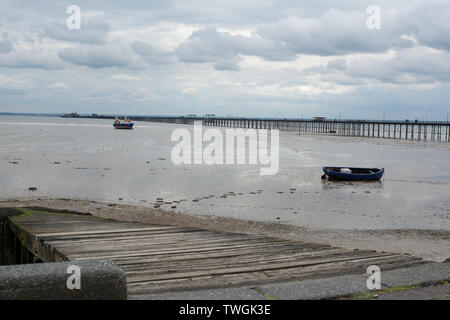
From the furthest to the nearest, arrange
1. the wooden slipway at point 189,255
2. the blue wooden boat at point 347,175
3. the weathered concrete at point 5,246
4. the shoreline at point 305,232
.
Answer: the blue wooden boat at point 347,175 < the shoreline at point 305,232 < the weathered concrete at point 5,246 < the wooden slipway at point 189,255

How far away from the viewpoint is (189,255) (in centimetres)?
704

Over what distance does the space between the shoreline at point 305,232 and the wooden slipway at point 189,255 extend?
5.42 meters

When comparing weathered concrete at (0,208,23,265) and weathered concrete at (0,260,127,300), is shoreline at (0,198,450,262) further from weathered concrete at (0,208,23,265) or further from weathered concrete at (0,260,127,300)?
weathered concrete at (0,260,127,300)

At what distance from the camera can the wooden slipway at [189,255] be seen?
5.85m

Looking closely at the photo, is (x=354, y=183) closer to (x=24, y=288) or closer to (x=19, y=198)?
(x=19, y=198)

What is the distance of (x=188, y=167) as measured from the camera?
36.8m

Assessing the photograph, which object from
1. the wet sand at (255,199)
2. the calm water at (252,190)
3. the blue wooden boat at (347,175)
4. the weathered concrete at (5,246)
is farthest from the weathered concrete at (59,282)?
the blue wooden boat at (347,175)

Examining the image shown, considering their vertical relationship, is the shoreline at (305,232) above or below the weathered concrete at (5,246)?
below

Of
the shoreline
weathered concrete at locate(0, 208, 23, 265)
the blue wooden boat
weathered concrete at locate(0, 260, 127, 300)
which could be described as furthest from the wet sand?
weathered concrete at locate(0, 260, 127, 300)

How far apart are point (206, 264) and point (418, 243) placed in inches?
395

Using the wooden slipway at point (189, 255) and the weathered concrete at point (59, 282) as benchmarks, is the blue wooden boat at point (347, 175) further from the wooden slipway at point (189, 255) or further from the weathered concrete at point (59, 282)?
the weathered concrete at point (59, 282)

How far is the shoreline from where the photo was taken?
A: 13508mm

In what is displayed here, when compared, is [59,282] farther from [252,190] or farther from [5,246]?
[252,190]
